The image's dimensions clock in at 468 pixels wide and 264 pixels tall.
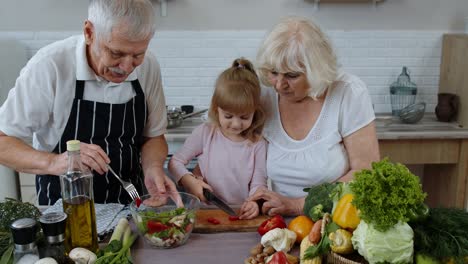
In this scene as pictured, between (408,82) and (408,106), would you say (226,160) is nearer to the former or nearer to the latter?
(408,106)

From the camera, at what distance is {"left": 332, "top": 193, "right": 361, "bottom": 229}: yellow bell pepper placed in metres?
1.35

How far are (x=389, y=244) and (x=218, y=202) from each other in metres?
0.76

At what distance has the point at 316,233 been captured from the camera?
4.60 feet

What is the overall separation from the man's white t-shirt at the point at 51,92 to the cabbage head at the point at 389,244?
3.83ft

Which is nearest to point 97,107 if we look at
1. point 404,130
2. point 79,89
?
point 79,89

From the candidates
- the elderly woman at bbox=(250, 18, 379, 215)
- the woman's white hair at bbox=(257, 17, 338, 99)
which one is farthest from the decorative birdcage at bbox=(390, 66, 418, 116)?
the woman's white hair at bbox=(257, 17, 338, 99)

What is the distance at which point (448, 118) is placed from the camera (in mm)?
3639

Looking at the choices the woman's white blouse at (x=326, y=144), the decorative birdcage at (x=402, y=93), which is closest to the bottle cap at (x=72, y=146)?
the woman's white blouse at (x=326, y=144)

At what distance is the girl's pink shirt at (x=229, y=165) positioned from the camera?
85.8 inches

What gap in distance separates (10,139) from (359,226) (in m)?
1.32

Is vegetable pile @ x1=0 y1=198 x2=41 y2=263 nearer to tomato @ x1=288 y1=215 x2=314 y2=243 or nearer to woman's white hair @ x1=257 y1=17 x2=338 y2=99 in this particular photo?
tomato @ x1=288 y1=215 x2=314 y2=243

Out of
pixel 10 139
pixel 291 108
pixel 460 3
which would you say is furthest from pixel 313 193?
pixel 460 3

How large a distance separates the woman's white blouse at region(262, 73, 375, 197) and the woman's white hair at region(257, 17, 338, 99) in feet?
0.33

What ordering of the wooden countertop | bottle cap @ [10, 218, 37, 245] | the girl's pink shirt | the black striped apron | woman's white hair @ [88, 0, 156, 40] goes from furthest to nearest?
1. the wooden countertop
2. the girl's pink shirt
3. the black striped apron
4. woman's white hair @ [88, 0, 156, 40]
5. bottle cap @ [10, 218, 37, 245]
